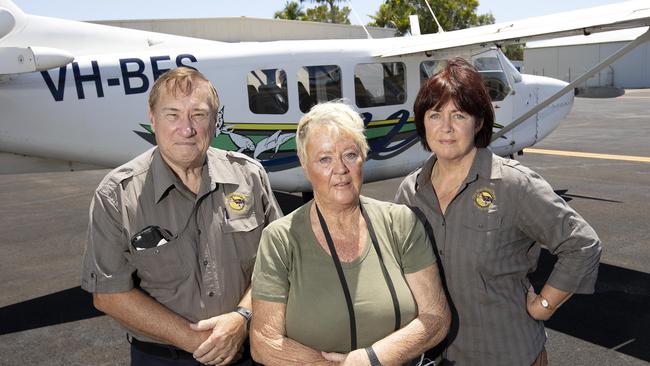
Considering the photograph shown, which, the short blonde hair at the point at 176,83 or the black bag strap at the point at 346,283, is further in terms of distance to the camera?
the short blonde hair at the point at 176,83

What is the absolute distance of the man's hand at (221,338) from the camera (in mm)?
2348

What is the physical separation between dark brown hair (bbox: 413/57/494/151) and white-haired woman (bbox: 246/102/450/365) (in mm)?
487

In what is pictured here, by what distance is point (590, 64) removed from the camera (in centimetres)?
5062

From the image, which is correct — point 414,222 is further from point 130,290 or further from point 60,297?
point 60,297

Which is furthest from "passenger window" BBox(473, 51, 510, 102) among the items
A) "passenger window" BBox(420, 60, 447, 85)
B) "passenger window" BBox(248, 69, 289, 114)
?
"passenger window" BBox(248, 69, 289, 114)

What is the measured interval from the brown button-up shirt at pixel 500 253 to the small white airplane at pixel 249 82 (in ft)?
14.6

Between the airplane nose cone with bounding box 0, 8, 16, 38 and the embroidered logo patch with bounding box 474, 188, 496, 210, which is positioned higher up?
the airplane nose cone with bounding box 0, 8, 16, 38

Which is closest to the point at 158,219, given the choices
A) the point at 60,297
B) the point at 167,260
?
the point at 167,260

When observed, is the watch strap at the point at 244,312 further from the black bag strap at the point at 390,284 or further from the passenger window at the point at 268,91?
the passenger window at the point at 268,91

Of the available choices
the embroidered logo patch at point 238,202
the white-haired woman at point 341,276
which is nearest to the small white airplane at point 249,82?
the embroidered logo patch at point 238,202

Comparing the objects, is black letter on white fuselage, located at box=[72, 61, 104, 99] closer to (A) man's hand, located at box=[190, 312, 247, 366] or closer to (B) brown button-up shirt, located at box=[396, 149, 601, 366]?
(A) man's hand, located at box=[190, 312, 247, 366]

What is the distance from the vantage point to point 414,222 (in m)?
2.16

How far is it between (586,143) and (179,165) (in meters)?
15.8

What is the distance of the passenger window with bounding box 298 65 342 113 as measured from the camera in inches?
289
